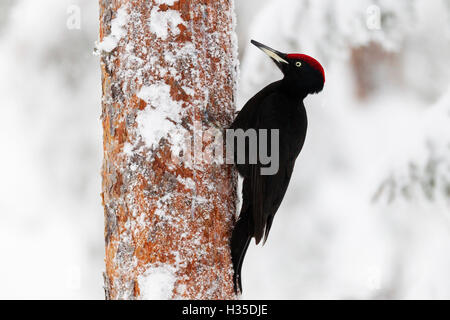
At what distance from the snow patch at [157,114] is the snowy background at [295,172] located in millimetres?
2141

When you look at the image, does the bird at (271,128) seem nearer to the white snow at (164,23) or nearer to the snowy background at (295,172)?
the white snow at (164,23)

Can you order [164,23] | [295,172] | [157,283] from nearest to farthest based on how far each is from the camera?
[157,283] < [164,23] < [295,172]

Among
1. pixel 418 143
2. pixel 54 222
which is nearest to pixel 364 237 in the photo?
pixel 418 143

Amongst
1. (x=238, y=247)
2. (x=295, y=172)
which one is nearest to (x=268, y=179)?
(x=238, y=247)

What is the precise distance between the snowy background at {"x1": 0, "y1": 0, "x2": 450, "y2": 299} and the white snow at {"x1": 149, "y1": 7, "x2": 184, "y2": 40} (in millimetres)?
2023

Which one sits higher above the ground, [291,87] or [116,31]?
[116,31]

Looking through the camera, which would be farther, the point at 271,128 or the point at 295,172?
the point at 295,172

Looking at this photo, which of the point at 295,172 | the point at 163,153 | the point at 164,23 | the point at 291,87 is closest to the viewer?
the point at 163,153

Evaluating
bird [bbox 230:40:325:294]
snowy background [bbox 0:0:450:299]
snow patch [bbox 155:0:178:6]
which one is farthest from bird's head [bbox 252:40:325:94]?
snowy background [bbox 0:0:450:299]

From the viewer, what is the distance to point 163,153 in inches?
89.9

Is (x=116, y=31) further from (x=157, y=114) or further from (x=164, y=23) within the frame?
(x=157, y=114)

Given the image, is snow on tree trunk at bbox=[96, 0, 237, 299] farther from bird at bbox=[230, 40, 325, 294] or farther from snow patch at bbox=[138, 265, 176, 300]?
bird at bbox=[230, 40, 325, 294]

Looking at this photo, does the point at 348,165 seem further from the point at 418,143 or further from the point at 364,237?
the point at 418,143

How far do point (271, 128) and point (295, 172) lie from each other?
2.90m
